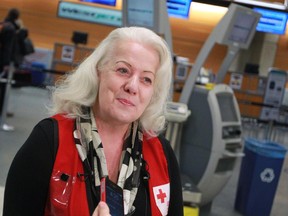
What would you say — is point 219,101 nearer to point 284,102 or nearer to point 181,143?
point 181,143

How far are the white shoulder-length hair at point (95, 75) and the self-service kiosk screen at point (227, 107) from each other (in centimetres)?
278

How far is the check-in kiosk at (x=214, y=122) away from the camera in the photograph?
4309 millimetres

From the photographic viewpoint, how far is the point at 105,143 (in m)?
1.64

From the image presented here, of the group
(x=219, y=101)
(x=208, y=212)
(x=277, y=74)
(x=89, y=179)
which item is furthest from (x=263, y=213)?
(x=277, y=74)

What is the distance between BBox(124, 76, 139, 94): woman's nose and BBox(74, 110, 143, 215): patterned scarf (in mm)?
175

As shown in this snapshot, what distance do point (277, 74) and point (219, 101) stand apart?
292 inches

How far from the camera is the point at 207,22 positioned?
14297 mm

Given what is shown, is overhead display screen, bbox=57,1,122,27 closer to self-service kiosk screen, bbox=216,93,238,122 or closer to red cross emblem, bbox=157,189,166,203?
self-service kiosk screen, bbox=216,93,238,122

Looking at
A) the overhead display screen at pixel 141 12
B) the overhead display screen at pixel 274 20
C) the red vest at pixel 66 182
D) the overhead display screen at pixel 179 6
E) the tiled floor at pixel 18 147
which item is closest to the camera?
the red vest at pixel 66 182

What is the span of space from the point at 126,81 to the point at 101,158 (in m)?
0.28

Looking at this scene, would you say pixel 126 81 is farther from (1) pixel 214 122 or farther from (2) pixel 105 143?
(1) pixel 214 122

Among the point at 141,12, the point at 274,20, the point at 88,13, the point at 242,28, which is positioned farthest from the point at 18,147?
the point at 88,13

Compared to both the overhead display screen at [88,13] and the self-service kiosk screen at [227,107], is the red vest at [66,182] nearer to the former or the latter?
the self-service kiosk screen at [227,107]

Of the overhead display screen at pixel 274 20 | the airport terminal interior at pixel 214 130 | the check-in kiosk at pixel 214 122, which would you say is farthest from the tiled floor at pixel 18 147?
the overhead display screen at pixel 274 20
